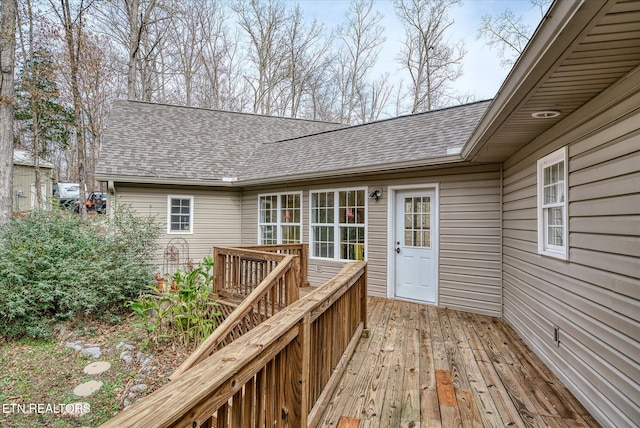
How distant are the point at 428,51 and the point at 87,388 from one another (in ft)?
51.0

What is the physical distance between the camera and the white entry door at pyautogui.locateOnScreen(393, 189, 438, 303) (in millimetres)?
5434

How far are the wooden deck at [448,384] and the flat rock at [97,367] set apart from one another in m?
3.11

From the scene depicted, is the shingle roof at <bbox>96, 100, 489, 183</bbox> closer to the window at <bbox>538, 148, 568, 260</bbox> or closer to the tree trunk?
the window at <bbox>538, 148, 568, 260</bbox>

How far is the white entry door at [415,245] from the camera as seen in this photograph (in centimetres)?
543

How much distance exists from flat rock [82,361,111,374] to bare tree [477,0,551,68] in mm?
13523

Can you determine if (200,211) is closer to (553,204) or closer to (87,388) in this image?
(87,388)

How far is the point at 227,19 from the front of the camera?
15680 millimetres

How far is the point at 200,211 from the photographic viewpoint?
8.30 metres

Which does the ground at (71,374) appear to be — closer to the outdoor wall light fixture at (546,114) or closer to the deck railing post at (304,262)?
the deck railing post at (304,262)

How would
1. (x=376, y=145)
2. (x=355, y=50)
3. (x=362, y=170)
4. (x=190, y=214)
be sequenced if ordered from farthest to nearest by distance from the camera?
(x=355, y=50) → (x=190, y=214) → (x=376, y=145) → (x=362, y=170)

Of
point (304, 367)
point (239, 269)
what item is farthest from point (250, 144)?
point (304, 367)

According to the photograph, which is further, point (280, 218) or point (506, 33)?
point (506, 33)

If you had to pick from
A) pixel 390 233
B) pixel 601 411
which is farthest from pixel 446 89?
pixel 601 411

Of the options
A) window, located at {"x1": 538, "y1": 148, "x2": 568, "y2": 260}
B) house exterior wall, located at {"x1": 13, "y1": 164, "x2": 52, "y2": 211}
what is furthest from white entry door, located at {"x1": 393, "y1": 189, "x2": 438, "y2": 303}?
house exterior wall, located at {"x1": 13, "y1": 164, "x2": 52, "y2": 211}
